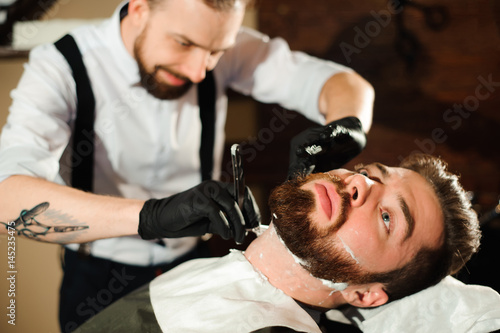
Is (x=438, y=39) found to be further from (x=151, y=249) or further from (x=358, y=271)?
→ (x=151, y=249)

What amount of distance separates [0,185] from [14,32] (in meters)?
0.99

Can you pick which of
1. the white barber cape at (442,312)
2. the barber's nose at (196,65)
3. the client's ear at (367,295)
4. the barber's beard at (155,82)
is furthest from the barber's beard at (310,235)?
the barber's beard at (155,82)

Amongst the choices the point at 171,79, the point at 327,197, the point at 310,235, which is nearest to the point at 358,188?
the point at 327,197

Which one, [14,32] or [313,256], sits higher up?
[14,32]

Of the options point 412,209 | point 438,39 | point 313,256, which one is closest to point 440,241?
point 412,209

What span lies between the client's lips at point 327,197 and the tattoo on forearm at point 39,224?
2.72ft

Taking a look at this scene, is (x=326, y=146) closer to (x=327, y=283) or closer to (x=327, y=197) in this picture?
(x=327, y=197)

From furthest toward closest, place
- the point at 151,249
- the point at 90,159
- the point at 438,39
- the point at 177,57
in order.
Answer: the point at 438,39, the point at 151,249, the point at 90,159, the point at 177,57

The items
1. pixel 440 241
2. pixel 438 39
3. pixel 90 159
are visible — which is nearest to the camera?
pixel 440 241

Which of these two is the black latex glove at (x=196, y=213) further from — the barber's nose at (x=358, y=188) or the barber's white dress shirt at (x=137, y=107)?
the barber's white dress shirt at (x=137, y=107)

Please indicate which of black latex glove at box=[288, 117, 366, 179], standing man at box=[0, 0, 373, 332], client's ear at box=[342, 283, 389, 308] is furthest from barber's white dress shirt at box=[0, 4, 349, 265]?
client's ear at box=[342, 283, 389, 308]

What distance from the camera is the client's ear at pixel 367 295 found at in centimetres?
148

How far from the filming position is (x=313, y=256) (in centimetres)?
135

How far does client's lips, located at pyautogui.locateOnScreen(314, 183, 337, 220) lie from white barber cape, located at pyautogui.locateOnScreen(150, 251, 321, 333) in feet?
1.14
